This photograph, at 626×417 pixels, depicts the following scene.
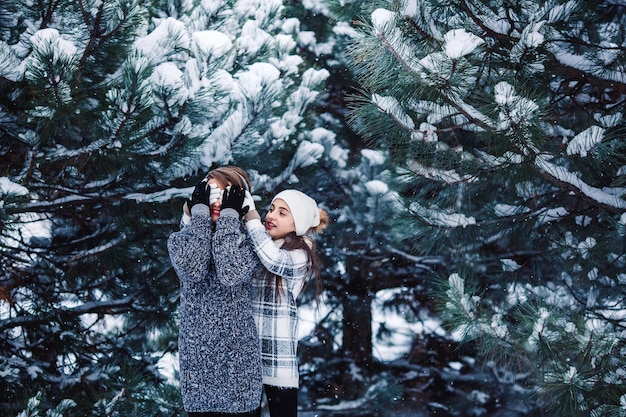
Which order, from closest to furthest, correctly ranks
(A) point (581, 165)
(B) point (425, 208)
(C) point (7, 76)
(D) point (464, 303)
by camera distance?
(C) point (7, 76)
(D) point (464, 303)
(A) point (581, 165)
(B) point (425, 208)

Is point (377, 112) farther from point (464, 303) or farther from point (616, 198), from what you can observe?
point (616, 198)

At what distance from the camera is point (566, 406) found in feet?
10.1

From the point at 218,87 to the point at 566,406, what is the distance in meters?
2.27

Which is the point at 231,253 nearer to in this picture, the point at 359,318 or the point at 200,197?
the point at 200,197

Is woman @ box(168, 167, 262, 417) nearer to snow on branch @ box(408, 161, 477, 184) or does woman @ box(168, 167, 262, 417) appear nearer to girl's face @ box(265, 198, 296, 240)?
girl's face @ box(265, 198, 296, 240)

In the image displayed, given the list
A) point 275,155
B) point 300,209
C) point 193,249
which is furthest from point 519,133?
point 275,155

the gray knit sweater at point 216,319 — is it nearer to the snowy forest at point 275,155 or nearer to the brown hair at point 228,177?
the brown hair at point 228,177

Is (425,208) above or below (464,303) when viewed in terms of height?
above

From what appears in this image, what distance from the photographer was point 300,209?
2.64 meters

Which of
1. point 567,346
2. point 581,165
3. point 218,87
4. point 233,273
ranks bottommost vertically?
point 567,346

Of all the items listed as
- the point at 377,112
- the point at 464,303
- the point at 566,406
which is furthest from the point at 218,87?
the point at 566,406

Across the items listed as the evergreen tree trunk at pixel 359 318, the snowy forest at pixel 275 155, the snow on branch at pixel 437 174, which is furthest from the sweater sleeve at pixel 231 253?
the evergreen tree trunk at pixel 359 318

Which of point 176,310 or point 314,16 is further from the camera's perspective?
point 314,16

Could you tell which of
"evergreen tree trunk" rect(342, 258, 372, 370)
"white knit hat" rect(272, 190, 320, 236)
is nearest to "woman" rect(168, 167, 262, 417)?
"white knit hat" rect(272, 190, 320, 236)
